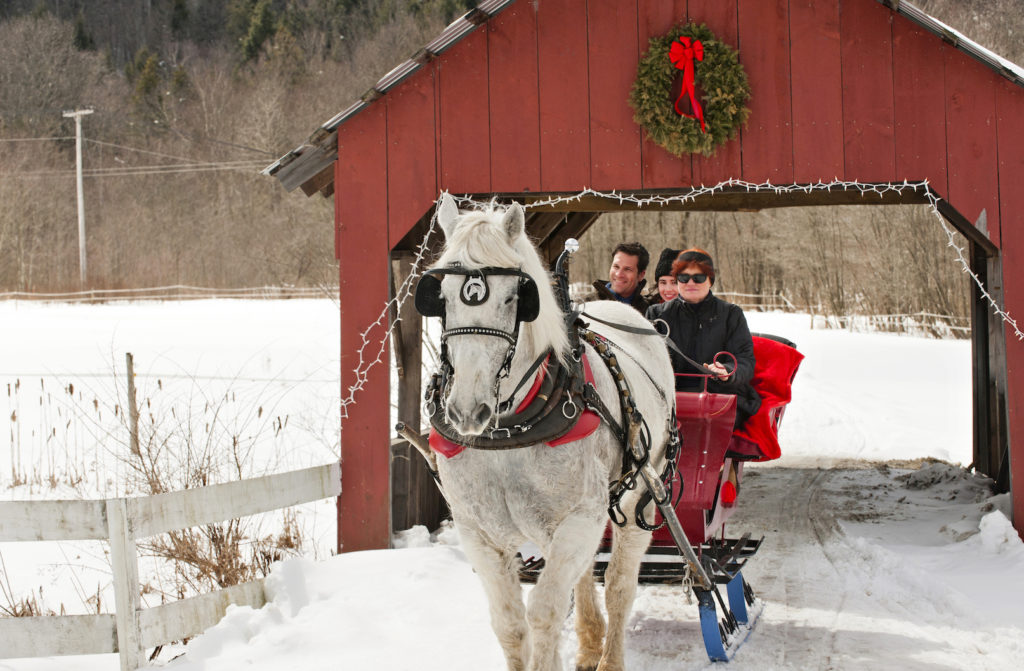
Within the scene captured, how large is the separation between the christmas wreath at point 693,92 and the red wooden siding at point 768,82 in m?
0.13

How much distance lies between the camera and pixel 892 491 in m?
8.66

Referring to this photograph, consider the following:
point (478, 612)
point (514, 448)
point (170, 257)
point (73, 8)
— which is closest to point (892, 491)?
point (478, 612)

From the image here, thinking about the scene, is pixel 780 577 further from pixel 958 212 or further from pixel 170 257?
pixel 170 257

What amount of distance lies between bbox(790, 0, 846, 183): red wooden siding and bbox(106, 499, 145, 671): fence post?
4.75 metres

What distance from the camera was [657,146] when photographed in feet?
21.0

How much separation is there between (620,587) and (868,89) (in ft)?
12.6

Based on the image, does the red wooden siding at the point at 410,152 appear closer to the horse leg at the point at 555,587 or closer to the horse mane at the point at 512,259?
the horse mane at the point at 512,259

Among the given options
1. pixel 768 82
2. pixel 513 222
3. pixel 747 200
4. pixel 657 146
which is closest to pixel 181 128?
pixel 747 200

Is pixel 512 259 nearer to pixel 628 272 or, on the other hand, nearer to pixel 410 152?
pixel 628 272

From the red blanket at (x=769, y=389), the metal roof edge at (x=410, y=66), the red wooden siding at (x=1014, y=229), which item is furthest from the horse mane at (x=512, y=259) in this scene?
the red wooden siding at (x=1014, y=229)

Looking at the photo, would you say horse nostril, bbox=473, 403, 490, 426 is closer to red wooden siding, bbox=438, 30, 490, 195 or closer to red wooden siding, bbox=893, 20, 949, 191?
red wooden siding, bbox=438, 30, 490, 195

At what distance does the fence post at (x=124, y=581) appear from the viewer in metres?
4.67

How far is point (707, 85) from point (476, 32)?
1.71 meters

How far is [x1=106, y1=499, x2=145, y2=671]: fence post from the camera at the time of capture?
467 centimetres
